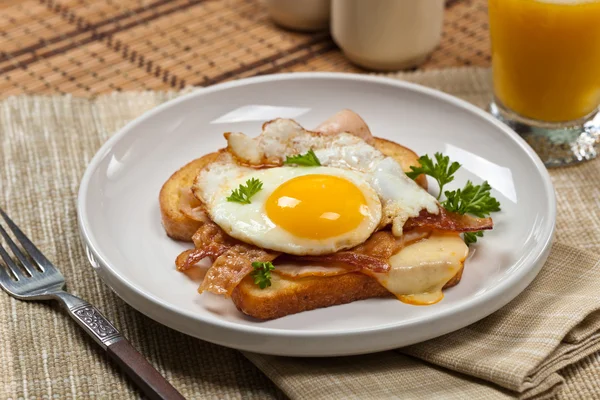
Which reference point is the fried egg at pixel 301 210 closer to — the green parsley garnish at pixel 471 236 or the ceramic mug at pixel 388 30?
the green parsley garnish at pixel 471 236

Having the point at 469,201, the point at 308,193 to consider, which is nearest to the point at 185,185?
the point at 308,193

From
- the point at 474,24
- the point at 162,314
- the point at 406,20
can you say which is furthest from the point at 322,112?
the point at 474,24

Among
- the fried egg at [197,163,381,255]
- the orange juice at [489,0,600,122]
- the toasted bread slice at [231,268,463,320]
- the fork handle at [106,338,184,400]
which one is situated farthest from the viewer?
the orange juice at [489,0,600,122]

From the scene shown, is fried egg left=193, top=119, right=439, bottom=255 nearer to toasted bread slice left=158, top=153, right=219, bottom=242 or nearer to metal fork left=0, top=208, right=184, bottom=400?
A: toasted bread slice left=158, top=153, right=219, bottom=242

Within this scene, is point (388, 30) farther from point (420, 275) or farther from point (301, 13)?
point (420, 275)

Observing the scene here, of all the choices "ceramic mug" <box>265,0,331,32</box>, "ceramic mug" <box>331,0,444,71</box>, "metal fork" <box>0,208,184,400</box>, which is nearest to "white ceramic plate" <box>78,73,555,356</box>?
"metal fork" <box>0,208,184,400</box>

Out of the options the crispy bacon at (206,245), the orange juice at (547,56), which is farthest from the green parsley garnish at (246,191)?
the orange juice at (547,56)
